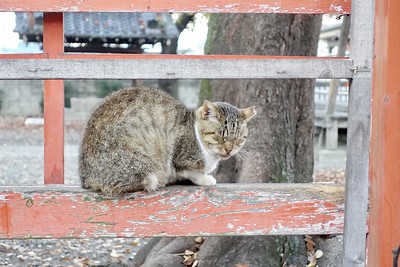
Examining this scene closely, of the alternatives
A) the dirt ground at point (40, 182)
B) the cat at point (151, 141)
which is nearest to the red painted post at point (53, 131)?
the cat at point (151, 141)

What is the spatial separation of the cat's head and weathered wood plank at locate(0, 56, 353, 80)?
58 cm

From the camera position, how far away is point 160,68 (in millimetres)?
2561

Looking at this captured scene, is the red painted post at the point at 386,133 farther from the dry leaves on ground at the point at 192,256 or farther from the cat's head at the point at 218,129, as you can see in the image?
the dry leaves on ground at the point at 192,256

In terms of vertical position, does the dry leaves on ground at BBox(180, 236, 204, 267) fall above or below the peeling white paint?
below

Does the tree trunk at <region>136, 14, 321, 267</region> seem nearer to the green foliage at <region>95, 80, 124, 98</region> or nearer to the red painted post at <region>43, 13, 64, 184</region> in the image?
the red painted post at <region>43, 13, 64, 184</region>

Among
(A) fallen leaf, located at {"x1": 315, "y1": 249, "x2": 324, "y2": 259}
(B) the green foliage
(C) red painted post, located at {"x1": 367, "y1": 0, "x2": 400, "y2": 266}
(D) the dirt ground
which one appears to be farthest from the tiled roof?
(C) red painted post, located at {"x1": 367, "y1": 0, "x2": 400, "y2": 266}

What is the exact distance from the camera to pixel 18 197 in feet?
8.91

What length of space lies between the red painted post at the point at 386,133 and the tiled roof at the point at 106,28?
14.1 m

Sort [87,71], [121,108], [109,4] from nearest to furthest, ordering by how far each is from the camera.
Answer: [87,71] < [109,4] < [121,108]

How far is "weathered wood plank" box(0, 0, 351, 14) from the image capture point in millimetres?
2771

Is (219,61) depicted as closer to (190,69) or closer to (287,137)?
(190,69)

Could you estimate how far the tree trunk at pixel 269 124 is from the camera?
14.2ft

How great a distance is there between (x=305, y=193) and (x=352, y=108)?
442 millimetres

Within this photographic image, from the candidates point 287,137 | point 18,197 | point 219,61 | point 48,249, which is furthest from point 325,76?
point 48,249
